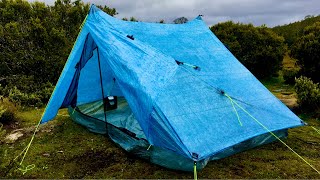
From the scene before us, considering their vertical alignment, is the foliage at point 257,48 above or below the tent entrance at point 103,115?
above

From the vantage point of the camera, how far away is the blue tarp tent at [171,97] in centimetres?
554

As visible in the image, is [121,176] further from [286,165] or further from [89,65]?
[89,65]

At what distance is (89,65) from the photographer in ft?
27.8

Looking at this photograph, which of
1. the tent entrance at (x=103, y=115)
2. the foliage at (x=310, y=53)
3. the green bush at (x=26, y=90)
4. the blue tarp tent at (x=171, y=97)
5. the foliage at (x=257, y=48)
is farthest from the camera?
the foliage at (x=257, y=48)

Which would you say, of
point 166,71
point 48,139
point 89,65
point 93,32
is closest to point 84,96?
point 89,65

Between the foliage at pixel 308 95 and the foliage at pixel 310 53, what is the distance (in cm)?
264

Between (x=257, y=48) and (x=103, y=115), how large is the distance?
29.9 feet

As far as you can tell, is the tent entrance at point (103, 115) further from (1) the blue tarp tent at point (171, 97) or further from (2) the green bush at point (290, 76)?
(2) the green bush at point (290, 76)

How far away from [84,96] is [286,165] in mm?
5182

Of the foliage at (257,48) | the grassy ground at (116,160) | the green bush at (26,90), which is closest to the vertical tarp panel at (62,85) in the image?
the grassy ground at (116,160)

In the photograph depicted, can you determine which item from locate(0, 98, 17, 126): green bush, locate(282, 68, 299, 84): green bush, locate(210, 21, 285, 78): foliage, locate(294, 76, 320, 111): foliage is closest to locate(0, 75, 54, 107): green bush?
locate(0, 98, 17, 126): green bush

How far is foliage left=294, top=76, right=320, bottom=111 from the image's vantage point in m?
8.81

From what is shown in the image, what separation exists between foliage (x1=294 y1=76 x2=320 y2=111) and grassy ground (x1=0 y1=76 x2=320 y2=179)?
123cm

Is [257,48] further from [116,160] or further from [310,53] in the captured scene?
[116,160]
